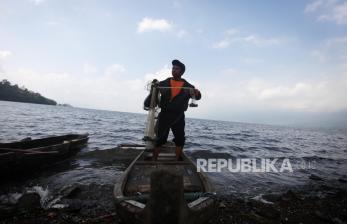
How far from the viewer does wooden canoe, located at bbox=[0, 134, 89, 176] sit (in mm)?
7273

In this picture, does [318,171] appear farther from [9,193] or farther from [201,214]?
[9,193]

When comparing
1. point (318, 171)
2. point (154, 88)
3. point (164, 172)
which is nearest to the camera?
point (164, 172)

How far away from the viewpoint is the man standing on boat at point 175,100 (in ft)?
17.3

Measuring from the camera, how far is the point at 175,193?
2332 mm

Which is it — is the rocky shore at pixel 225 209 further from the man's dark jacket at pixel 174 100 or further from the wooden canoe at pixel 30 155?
the man's dark jacket at pixel 174 100

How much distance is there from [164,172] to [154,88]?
11.0ft

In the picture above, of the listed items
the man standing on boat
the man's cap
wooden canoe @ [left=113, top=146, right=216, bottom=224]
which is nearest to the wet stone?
wooden canoe @ [left=113, top=146, right=216, bottom=224]

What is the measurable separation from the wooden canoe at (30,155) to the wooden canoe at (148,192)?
15.1ft

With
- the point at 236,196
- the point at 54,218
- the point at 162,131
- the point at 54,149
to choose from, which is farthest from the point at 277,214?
the point at 54,149

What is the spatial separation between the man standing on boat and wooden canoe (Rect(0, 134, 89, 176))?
5.70 meters

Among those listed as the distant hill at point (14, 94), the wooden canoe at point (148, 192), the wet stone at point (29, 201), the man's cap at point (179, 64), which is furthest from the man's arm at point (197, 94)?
the distant hill at point (14, 94)

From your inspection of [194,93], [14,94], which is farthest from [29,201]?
[14,94]

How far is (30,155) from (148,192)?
6535 mm

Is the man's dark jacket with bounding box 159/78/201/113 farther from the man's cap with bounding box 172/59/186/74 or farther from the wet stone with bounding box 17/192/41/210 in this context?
the wet stone with bounding box 17/192/41/210
